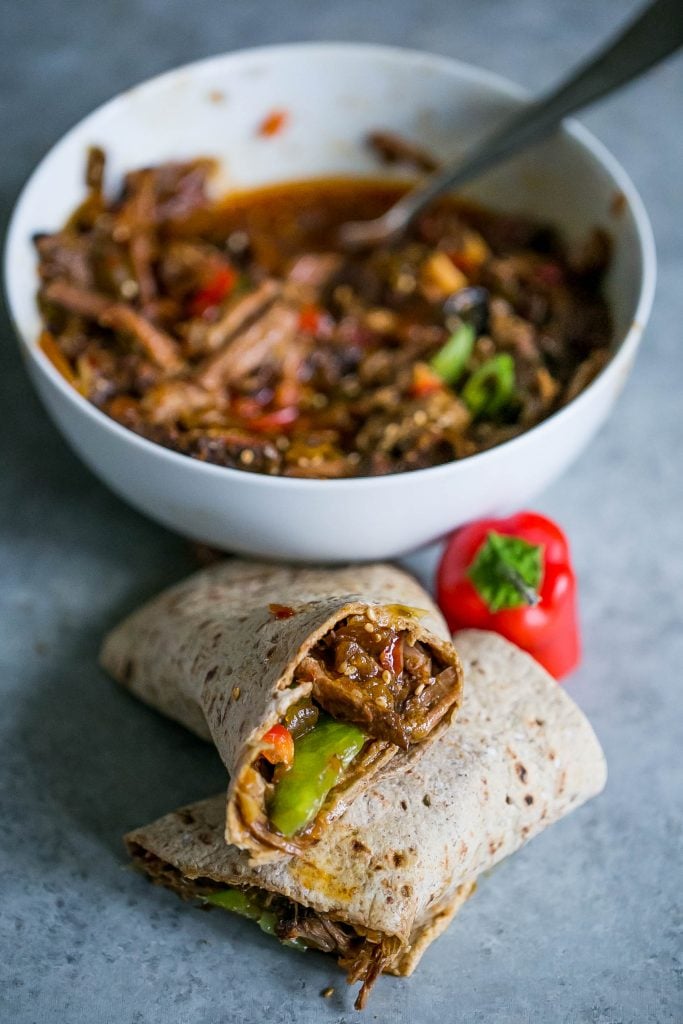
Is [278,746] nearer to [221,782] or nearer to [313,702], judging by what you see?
[313,702]

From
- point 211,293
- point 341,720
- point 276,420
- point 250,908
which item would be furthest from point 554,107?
point 250,908

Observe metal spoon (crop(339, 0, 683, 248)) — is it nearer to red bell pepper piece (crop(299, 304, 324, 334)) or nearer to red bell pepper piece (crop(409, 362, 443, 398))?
red bell pepper piece (crop(299, 304, 324, 334))

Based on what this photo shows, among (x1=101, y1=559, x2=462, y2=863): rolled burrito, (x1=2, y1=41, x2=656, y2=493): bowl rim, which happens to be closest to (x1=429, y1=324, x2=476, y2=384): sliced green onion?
(x1=2, y1=41, x2=656, y2=493): bowl rim

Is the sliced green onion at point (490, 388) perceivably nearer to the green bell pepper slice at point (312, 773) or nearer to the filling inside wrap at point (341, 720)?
the filling inside wrap at point (341, 720)

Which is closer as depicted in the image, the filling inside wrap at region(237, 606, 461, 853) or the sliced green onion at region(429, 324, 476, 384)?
the filling inside wrap at region(237, 606, 461, 853)

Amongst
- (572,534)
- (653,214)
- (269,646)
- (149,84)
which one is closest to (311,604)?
(269,646)

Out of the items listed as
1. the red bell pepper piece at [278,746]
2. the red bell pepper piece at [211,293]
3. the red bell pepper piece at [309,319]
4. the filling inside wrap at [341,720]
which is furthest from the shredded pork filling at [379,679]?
the red bell pepper piece at [211,293]

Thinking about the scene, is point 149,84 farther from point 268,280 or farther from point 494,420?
point 494,420
